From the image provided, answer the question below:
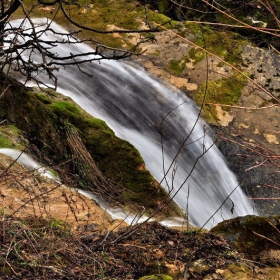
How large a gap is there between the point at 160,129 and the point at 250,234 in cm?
358

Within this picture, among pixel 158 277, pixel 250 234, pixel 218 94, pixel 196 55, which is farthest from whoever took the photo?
pixel 196 55

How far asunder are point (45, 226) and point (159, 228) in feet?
3.85

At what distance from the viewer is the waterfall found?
7027 millimetres

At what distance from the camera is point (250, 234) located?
442 centimetres

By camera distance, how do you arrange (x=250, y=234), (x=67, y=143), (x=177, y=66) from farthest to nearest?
(x=177, y=66) → (x=67, y=143) → (x=250, y=234)

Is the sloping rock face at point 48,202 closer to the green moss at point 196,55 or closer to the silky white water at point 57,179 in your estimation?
the silky white water at point 57,179

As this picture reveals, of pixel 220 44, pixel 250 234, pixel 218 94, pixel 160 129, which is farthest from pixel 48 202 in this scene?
pixel 220 44

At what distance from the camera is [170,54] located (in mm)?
9047

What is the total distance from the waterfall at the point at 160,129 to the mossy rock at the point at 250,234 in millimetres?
1894

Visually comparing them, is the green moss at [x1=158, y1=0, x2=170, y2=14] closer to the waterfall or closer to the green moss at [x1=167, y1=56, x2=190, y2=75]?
the green moss at [x1=167, y1=56, x2=190, y2=75]

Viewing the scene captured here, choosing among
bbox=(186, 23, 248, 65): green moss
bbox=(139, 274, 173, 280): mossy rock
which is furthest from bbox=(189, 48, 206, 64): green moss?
bbox=(139, 274, 173, 280): mossy rock

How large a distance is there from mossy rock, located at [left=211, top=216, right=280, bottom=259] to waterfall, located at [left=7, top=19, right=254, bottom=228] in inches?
74.6

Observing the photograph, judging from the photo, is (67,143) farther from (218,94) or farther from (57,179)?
(218,94)

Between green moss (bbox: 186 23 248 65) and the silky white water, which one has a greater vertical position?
green moss (bbox: 186 23 248 65)
